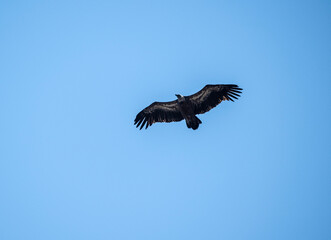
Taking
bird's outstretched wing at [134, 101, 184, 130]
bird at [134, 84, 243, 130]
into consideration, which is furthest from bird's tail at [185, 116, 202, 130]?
bird's outstretched wing at [134, 101, 184, 130]

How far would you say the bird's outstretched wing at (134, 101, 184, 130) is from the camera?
16219mm

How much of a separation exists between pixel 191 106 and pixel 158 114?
2.05 m

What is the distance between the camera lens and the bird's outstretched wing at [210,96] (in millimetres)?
15391

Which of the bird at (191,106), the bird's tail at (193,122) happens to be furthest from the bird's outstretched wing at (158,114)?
the bird's tail at (193,122)

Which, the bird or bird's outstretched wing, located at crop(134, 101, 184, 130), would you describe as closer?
the bird

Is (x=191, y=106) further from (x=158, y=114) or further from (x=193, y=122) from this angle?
(x=158, y=114)

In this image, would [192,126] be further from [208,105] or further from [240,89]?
[240,89]

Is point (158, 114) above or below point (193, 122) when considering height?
above

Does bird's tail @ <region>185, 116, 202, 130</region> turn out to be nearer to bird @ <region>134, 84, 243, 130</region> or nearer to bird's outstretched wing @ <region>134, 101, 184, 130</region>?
bird @ <region>134, 84, 243, 130</region>

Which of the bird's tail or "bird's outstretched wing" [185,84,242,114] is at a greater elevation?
"bird's outstretched wing" [185,84,242,114]

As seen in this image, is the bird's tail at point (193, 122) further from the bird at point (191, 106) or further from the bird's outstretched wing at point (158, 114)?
the bird's outstretched wing at point (158, 114)

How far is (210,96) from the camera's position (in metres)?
15.7

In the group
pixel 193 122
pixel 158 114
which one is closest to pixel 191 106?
pixel 193 122

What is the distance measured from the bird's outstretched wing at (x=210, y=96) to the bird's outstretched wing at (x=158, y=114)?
3.49 ft
